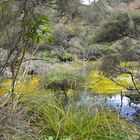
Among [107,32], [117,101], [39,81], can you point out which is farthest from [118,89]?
[107,32]

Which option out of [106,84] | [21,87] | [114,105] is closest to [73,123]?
[21,87]

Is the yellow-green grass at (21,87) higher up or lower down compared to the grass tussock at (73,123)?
lower down

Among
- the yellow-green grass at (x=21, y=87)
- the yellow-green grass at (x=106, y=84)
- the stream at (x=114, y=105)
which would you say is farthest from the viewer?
the yellow-green grass at (x=106, y=84)

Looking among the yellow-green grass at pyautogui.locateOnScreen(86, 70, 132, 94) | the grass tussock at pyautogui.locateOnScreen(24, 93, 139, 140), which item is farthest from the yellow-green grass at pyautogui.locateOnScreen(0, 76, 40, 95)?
the yellow-green grass at pyautogui.locateOnScreen(86, 70, 132, 94)

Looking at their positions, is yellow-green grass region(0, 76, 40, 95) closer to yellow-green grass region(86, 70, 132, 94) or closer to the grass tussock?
the grass tussock

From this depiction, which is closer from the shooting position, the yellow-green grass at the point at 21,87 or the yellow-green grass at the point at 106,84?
the yellow-green grass at the point at 21,87

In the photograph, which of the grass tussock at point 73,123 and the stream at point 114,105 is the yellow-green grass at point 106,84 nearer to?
the stream at point 114,105

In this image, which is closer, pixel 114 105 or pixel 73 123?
pixel 73 123

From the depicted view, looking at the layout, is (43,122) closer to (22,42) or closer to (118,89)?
(22,42)

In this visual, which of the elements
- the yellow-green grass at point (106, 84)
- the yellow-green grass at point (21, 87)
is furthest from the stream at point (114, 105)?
the yellow-green grass at point (21, 87)

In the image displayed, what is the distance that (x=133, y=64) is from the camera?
9977 millimetres

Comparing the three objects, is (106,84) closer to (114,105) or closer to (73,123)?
(114,105)

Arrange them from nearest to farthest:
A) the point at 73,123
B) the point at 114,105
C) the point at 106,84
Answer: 1. the point at 73,123
2. the point at 114,105
3. the point at 106,84

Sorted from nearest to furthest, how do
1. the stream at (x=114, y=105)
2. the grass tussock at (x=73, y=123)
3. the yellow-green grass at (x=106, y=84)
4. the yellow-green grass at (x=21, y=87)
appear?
the grass tussock at (x=73, y=123), the stream at (x=114, y=105), the yellow-green grass at (x=21, y=87), the yellow-green grass at (x=106, y=84)
